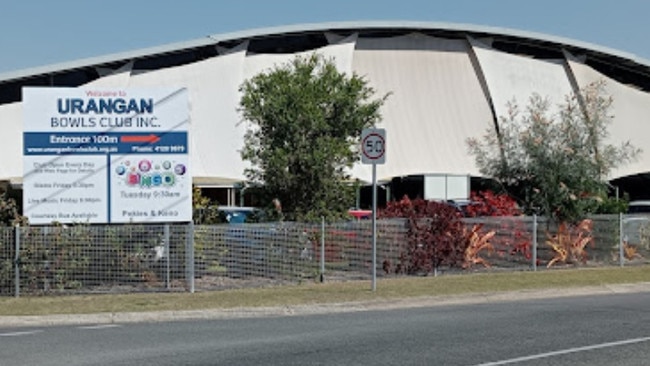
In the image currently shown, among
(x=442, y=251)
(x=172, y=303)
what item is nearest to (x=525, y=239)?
(x=442, y=251)

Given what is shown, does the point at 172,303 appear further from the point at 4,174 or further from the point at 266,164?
the point at 4,174

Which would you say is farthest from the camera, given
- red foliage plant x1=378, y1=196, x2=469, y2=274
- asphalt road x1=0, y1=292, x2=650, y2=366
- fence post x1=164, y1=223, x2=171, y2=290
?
red foliage plant x1=378, y1=196, x2=469, y2=274

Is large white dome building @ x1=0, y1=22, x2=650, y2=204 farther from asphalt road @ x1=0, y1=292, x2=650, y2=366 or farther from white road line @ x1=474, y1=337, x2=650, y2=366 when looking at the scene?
white road line @ x1=474, y1=337, x2=650, y2=366

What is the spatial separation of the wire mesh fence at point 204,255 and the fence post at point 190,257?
2 cm

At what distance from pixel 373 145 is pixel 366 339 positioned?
6.17m

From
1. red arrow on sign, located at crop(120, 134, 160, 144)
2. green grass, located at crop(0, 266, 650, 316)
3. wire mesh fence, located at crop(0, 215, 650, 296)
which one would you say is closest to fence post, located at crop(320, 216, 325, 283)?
wire mesh fence, located at crop(0, 215, 650, 296)

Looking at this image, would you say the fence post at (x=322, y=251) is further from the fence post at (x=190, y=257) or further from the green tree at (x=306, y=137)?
the green tree at (x=306, y=137)

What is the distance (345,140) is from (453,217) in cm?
428

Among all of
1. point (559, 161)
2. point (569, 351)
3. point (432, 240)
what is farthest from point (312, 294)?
point (559, 161)

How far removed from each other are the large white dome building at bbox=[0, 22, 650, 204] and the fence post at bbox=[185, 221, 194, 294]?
40.9 meters

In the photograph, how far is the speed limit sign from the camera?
1605 cm

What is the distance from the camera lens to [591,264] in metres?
22.4

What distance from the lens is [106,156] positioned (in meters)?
17.7

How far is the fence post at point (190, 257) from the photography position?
54.0 feet
